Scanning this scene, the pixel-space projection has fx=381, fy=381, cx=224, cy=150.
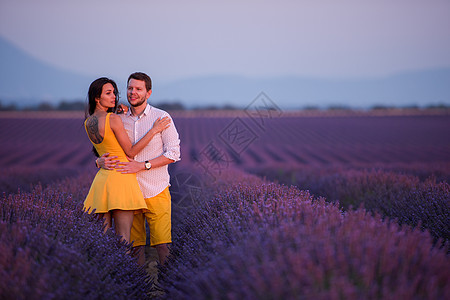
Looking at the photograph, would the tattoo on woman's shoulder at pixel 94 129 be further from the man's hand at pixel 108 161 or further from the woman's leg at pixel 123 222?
the woman's leg at pixel 123 222

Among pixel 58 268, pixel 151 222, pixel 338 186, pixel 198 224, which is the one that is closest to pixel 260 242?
pixel 58 268

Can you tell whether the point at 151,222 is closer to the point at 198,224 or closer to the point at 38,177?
the point at 198,224

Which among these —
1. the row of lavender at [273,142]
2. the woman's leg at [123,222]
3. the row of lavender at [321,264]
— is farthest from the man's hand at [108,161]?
the row of lavender at [273,142]

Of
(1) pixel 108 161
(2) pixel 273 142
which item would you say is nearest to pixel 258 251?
(1) pixel 108 161

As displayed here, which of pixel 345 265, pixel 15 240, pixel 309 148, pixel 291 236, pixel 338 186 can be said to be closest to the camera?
pixel 345 265

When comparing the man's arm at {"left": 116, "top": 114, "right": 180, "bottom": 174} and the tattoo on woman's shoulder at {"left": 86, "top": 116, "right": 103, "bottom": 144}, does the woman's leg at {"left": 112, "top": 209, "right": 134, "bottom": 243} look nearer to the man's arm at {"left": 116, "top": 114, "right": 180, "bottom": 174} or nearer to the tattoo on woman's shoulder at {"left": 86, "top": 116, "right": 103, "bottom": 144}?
the man's arm at {"left": 116, "top": 114, "right": 180, "bottom": 174}

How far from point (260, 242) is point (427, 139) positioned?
19267mm

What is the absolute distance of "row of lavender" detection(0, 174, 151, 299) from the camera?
2.01 m

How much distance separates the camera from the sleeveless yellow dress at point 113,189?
10.8 feet

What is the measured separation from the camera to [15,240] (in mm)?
2268

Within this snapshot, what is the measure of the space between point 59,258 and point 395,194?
14.0 ft

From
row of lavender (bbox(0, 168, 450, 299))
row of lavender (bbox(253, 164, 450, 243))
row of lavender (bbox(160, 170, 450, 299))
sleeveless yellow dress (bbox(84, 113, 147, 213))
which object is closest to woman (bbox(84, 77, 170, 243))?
sleeveless yellow dress (bbox(84, 113, 147, 213))

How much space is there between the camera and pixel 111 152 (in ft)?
11.1

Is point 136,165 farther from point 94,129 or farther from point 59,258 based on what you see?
point 59,258
